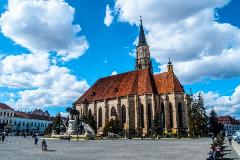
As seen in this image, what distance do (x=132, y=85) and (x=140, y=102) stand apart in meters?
5.59

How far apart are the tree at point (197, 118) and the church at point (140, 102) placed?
2.06 m

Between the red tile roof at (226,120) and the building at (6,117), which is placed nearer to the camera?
the building at (6,117)

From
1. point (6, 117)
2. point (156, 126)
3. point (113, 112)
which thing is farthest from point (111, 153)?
point (6, 117)

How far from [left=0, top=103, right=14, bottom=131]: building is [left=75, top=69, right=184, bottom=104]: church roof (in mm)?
36684

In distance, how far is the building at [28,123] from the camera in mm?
114250

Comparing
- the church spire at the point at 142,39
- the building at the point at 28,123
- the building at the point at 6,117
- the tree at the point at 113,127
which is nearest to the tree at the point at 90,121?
the tree at the point at 113,127

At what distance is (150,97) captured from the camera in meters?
68.9

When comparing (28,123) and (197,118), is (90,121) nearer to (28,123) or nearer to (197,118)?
(197,118)

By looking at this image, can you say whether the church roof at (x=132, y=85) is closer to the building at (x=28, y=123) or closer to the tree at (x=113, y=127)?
the tree at (x=113, y=127)

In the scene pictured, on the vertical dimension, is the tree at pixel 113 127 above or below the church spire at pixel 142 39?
below

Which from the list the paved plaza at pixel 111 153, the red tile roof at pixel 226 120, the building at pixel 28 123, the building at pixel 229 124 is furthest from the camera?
the red tile roof at pixel 226 120

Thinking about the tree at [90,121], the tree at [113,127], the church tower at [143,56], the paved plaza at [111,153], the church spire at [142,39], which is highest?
the church spire at [142,39]

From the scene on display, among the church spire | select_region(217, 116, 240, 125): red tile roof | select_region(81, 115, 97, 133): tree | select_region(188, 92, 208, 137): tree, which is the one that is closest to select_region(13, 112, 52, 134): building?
select_region(81, 115, 97, 133): tree

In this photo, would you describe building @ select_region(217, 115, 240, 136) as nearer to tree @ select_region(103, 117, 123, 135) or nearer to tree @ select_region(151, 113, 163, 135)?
tree @ select_region(151, 113, 163, 135)
